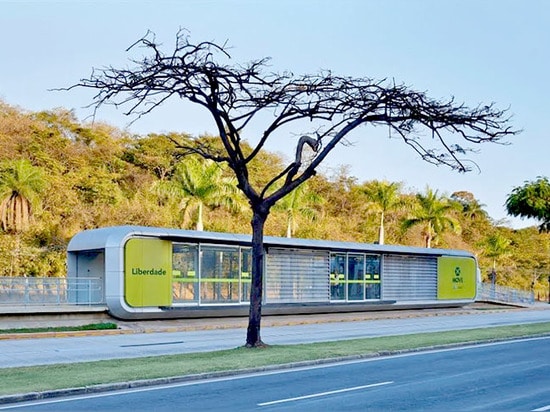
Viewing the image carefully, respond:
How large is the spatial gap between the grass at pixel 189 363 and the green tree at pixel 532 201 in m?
11.9

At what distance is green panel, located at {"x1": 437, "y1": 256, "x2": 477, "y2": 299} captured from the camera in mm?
42516

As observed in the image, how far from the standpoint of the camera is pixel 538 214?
33062mm

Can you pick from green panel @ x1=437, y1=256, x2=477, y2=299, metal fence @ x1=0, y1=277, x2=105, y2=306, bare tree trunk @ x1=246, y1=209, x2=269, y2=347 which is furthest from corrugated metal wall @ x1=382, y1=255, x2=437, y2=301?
bare tree trunk @ x1=246, y1=209, x2=269, y2=347

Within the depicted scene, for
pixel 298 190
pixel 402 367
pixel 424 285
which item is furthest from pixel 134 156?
pixel 402 367

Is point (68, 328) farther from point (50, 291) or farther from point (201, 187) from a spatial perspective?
point (201, 187)

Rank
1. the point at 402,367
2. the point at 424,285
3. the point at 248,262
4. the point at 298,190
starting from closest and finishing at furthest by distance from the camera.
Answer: the point at 402,367, the point at 248,262, the point at 424,285, the point at 298,190

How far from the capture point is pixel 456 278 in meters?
43.8

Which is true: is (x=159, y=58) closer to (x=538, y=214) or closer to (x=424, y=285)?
(x=538, y=214)

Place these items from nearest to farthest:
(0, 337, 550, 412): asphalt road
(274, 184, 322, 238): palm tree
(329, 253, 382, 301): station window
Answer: (0, 337, 550, 412): asphalt road → (329, 253, 382, 301): station window → (274, 184, 322, 238): palm tree

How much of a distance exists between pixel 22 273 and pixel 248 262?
16512mm

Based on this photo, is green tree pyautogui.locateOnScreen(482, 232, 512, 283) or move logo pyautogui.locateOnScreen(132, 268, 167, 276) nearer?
move logo pyautogui.locateOnScreen(132, 268, 167, 276)

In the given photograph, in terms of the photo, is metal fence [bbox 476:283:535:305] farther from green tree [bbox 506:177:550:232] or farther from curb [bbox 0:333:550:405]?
curb [bbox 0:333:550:405]

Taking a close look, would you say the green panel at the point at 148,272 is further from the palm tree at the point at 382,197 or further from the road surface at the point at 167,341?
the palm tree at the point at 382,197

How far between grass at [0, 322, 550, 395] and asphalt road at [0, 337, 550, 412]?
85cm
